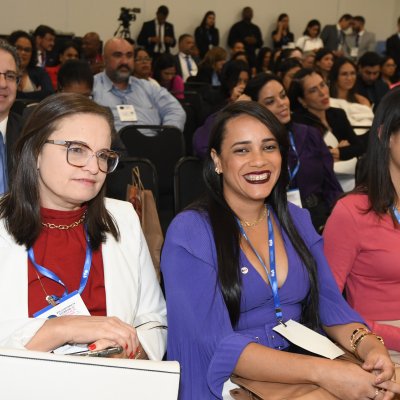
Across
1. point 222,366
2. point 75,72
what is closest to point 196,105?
point 75,72

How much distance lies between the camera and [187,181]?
3.10 m

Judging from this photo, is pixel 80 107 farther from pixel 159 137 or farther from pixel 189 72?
pixel 189 72

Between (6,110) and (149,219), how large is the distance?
0.91 meters

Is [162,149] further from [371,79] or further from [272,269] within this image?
[371,79]

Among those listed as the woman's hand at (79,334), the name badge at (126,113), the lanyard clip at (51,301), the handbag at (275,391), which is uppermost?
the name badge at (126,113)

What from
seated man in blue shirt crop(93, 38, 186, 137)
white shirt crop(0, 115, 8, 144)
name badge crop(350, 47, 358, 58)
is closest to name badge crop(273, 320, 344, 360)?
white shirt crop(0, 115, 8, 144)

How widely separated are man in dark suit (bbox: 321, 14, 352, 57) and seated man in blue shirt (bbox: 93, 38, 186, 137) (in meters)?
8.77

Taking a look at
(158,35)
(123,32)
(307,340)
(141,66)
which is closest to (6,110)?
(307,340)

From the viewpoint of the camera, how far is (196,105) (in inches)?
235

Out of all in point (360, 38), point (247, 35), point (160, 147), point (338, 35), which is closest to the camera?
point (160, 147)

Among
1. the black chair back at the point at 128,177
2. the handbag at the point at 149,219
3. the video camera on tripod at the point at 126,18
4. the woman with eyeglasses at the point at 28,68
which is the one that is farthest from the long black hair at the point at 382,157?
the video camera on tripod at the point at 126,18

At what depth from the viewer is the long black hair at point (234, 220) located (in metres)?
1.89

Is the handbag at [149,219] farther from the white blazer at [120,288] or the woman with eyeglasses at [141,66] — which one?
the woman with eyeglasses at [141,66]

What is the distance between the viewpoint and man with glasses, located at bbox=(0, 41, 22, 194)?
8.75ft
